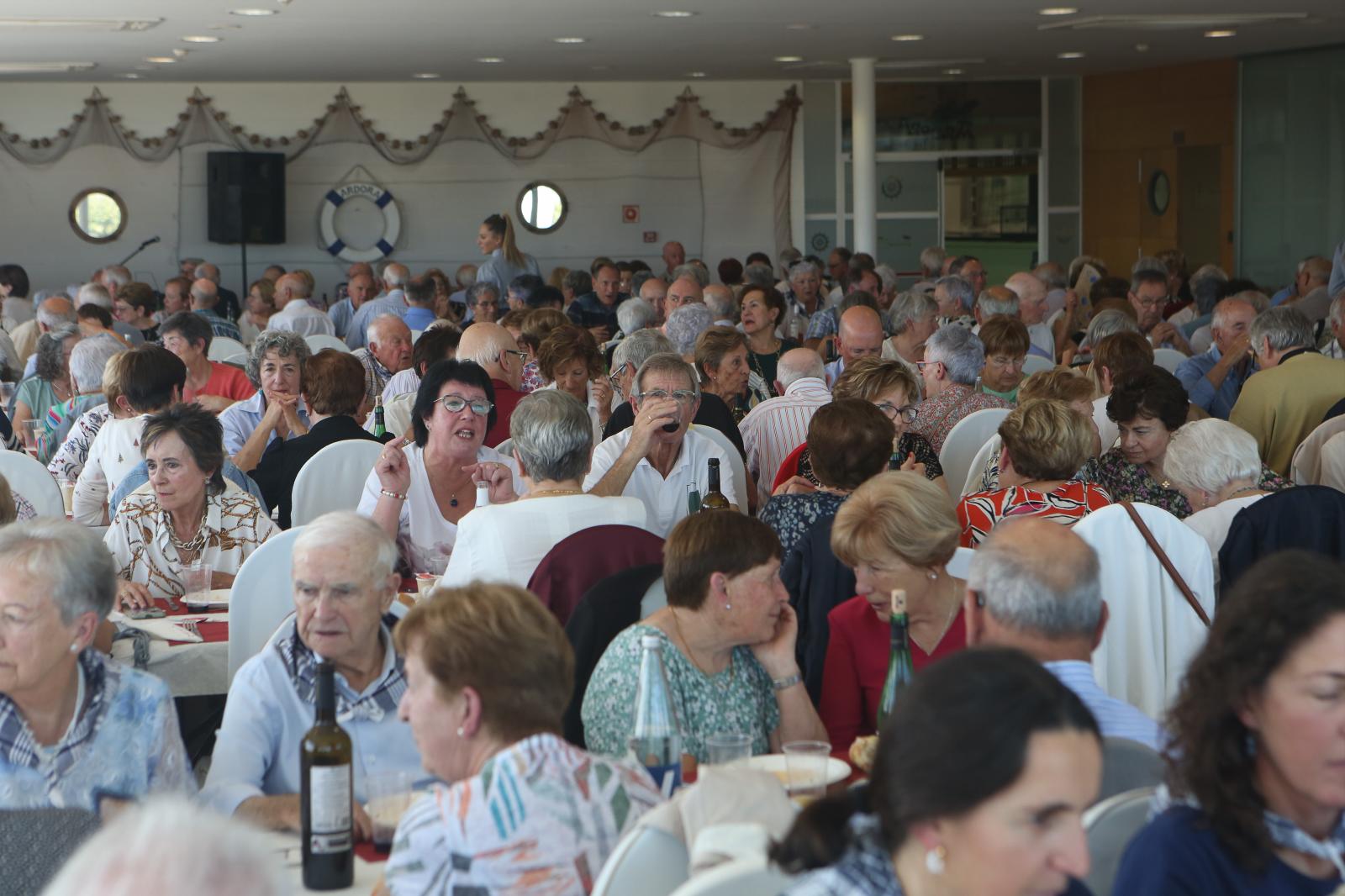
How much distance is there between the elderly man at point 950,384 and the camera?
6328 millimetres

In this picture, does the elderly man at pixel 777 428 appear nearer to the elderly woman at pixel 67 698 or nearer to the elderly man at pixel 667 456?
the elderly man at pixel 667 456

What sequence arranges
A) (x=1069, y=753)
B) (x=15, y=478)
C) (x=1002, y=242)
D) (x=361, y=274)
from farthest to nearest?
(x=1002, y=242) → (x=361, y=274) → (x=15, y=478) → (x=1069, y=753)

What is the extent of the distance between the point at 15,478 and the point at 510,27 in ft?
22.7

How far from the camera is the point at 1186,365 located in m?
7.84

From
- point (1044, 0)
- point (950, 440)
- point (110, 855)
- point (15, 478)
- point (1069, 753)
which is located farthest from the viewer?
point (1044, 0)

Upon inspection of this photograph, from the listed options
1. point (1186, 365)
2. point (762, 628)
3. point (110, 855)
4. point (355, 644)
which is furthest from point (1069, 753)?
point (1186, 365)

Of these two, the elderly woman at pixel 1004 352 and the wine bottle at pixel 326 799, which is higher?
the elderly woman at pixel 1004 352

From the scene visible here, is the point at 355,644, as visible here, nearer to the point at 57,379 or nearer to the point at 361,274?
the point at 57,379

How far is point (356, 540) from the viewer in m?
3.17

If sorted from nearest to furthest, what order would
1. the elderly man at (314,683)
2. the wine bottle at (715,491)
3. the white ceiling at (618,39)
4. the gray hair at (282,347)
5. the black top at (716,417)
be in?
the elderly man at (314,683) → the wine bottle at (715,491) → the black top at (716,417) → the gray hair at (282,347) → the white ceiling at (618,39)

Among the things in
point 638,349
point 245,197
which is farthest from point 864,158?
point 638,349

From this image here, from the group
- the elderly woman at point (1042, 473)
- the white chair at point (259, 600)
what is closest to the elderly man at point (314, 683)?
the white chair at point (259, 600)

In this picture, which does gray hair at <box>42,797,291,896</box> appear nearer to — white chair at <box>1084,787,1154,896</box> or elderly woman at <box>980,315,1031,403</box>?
white chair at <box>1084,787,1154,896</box>

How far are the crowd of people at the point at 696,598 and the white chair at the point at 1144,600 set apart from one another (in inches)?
2.4
